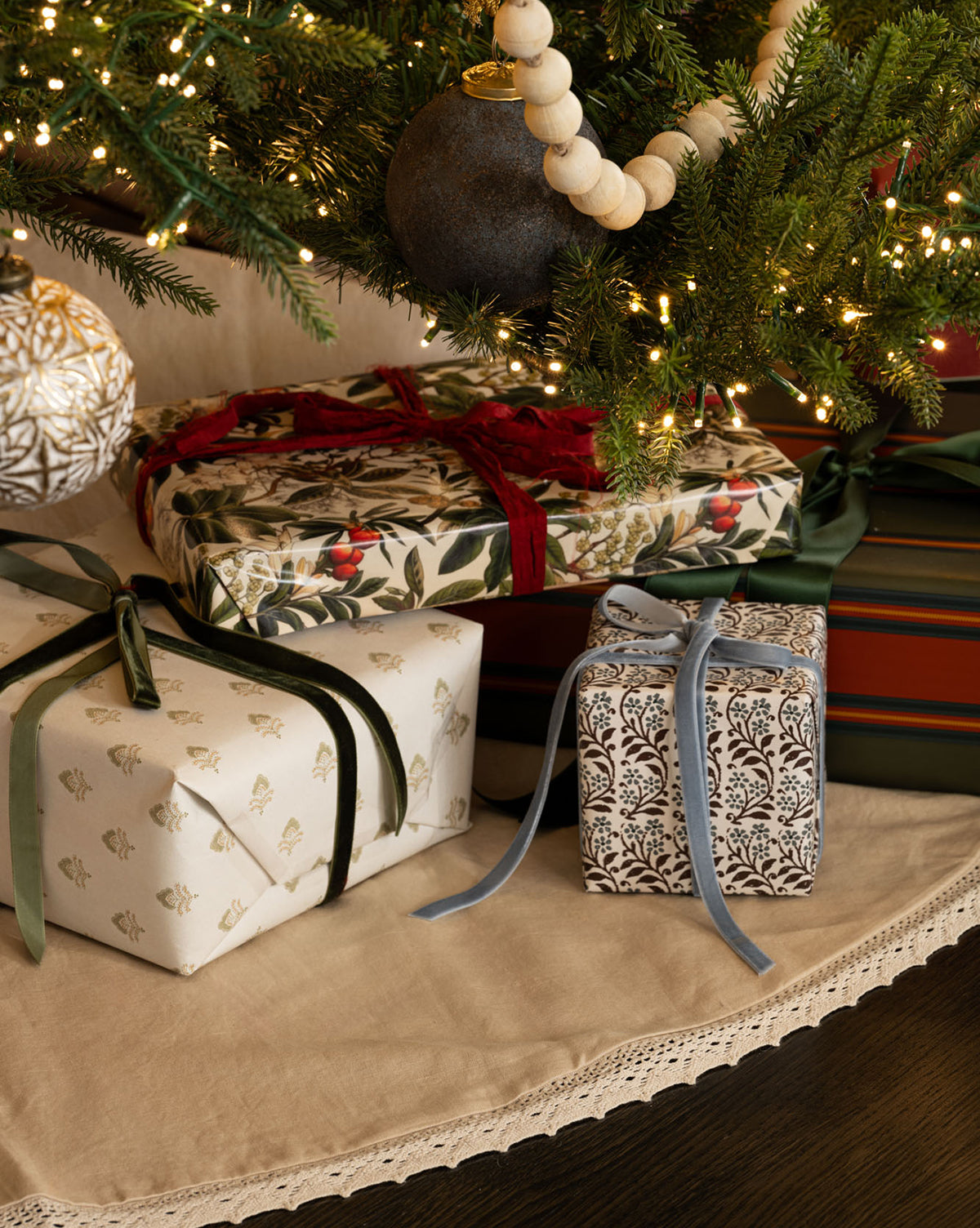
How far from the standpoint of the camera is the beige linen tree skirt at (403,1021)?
0.60 metres

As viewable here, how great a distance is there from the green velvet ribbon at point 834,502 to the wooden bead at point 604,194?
33 cm

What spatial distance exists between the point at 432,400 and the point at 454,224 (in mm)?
373

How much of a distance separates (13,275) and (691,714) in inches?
18.0

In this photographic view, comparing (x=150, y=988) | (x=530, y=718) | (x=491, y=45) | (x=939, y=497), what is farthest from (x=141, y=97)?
(x=939, y=497)

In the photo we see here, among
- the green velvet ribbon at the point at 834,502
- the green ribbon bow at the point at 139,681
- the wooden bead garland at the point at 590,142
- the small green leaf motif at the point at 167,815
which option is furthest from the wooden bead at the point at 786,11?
the small green leaf motif at the point at 167,815

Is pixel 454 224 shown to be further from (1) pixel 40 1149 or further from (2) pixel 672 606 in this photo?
(1) pixel 40 1149

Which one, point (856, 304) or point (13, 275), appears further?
point (856, 304)

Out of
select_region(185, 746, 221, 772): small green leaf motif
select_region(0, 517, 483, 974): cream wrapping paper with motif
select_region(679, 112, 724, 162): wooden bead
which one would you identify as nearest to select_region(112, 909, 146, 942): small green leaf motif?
select_region(0, 517, 483, 974): cream wrapping paper with motif

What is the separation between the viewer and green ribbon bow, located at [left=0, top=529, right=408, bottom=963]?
0.72 m

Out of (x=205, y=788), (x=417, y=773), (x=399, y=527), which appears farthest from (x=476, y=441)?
(x=205, y=788)

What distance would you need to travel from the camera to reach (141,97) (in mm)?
488

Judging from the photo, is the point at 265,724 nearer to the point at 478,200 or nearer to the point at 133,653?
the point at 133,653

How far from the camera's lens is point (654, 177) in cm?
67

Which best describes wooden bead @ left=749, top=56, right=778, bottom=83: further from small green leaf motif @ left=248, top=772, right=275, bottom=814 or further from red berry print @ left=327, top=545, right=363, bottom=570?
small green leaf motif @ left=248, top=772, right=275, bottom=814
